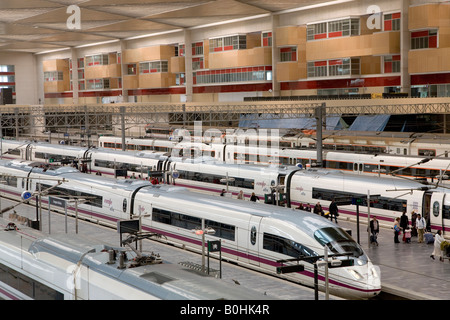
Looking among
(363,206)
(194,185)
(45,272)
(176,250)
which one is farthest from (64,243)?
(194,185)

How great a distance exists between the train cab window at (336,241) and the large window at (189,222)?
412 centimetres

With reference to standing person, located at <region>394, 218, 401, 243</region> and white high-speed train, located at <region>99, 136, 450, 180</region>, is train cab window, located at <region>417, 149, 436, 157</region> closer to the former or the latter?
white high-speed train, located at <region>99, 136, 450, 180</region>

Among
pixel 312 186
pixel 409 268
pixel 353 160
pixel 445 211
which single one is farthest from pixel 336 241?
pixel 353 160

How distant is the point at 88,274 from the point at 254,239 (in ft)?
30.8

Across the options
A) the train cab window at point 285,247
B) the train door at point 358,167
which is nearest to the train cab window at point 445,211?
the train cab window at point 285,247

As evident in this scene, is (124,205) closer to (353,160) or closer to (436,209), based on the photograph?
(436,209)

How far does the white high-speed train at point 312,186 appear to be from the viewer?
28.3 meters

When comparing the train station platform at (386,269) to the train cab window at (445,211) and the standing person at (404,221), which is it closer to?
the standing person at (404,221)

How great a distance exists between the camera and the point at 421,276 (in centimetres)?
2159

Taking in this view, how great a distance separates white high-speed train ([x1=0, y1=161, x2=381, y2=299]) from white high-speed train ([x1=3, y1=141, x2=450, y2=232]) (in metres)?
5.76

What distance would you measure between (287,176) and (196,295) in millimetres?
24115

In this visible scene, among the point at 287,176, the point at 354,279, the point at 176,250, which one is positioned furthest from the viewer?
the point at 287,176
